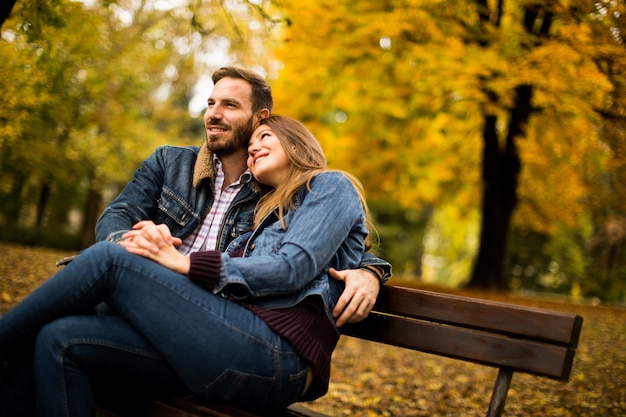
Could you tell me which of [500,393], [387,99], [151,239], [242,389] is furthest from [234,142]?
[387,99]

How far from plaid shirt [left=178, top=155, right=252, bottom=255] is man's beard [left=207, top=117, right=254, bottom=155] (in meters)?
0.10

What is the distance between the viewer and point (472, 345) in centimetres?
233

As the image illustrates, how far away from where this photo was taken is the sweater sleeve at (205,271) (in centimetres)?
215

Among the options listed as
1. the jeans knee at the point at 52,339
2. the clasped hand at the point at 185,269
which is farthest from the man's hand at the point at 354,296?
the jeans knee at the point at 52,339

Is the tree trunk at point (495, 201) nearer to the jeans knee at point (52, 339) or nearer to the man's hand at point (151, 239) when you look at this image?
the man's hand at point (151, 239)

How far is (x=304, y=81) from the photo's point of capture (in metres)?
9.95

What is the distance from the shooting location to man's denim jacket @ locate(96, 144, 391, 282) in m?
2.89

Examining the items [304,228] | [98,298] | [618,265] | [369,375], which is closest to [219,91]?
[304,228]

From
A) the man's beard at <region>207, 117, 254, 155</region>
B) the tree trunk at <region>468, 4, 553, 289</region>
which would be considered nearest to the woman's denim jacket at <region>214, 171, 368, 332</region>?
the man's beard at <region>207, 117, 254, 155</region>

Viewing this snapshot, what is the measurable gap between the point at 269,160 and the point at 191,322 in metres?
0.90

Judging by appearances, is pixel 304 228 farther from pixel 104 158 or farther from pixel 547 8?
pixel 104 158

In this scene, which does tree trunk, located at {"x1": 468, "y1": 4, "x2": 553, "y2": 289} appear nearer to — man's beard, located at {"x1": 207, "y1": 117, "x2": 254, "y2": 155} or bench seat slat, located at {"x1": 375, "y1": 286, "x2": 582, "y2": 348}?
man's beard, located at {"x1": 207, "y1": 117, "x2": 254, "y2": 155}

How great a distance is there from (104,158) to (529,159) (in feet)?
25.7

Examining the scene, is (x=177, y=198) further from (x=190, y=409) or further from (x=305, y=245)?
(x=190, y=409)
